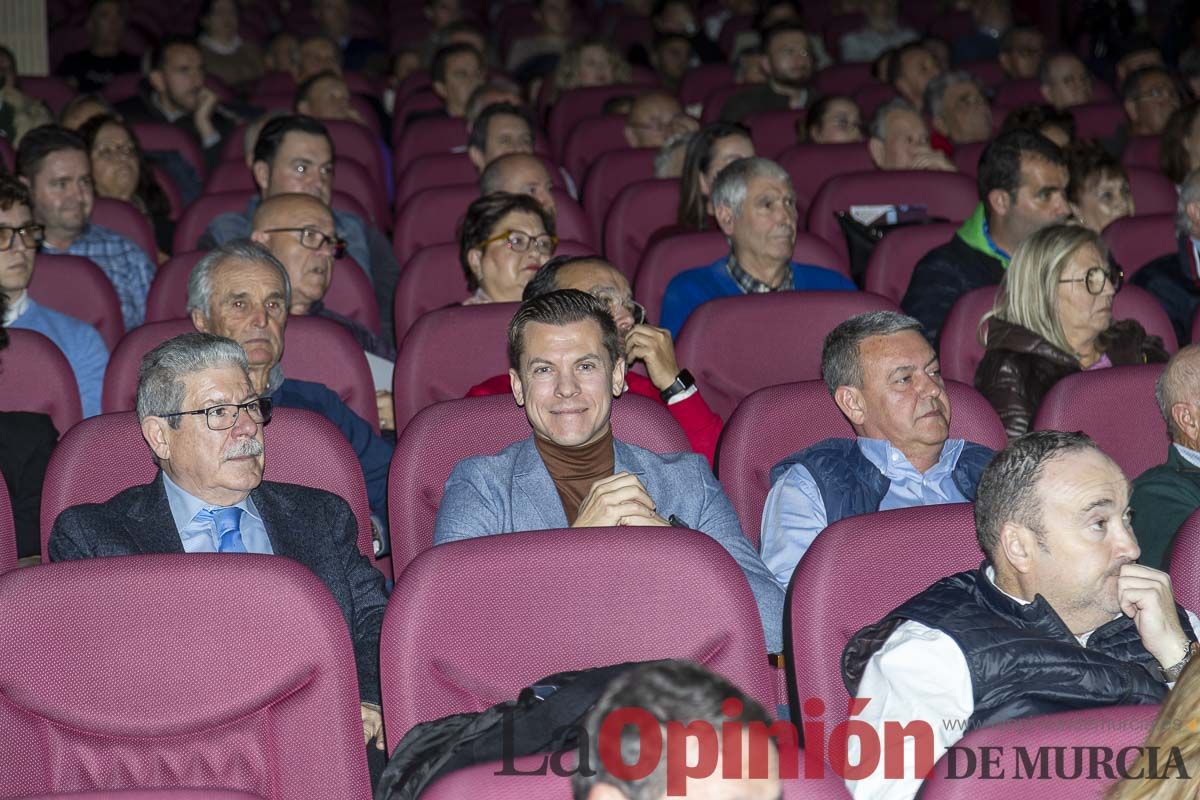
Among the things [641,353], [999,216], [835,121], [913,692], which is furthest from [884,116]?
[913,692]

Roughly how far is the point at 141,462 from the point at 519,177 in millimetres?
2254

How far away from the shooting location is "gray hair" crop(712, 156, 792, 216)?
14.5 ft

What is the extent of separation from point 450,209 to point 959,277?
1847 mm

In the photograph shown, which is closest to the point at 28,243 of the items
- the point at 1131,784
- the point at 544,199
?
the point at 544,199

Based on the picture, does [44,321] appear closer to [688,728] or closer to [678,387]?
[678,387]

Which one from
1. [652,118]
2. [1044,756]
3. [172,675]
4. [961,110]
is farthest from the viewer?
[961,110]

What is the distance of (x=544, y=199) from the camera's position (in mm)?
4930

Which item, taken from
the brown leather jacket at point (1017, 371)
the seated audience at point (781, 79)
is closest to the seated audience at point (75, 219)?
the brown leather jacket at point (1017, 371)

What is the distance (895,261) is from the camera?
15.1ft

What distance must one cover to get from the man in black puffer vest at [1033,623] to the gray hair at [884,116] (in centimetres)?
374

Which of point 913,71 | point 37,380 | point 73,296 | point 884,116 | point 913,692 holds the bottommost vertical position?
point 913,692

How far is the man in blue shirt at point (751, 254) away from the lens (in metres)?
4.33

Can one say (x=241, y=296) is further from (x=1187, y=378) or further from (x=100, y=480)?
(x=1187, y=378)

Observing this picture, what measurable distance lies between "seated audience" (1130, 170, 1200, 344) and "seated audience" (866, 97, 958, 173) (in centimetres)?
138
